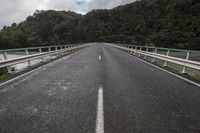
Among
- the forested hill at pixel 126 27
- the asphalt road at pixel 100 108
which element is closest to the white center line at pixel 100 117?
the asphalt road at pixel 100 108

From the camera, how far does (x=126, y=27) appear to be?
468 ft

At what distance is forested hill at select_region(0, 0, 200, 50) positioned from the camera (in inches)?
2901

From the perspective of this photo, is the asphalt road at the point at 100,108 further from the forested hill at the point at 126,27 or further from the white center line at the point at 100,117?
the forested hill at the point at 126,27

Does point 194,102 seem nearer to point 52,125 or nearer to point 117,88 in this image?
point 117,88

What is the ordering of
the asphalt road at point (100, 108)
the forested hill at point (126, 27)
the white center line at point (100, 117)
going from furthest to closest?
1. the forested hill at point (126, 27)
2. the asphalt road at point (100, 108)
3. the white center line at point (100, 117)

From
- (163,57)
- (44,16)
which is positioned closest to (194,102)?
(163,57)

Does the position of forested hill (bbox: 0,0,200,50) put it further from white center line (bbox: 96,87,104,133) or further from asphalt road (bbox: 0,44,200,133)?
white center line (bbox: 96,87,104,133)

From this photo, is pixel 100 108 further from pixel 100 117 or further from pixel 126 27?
pixel 126 27

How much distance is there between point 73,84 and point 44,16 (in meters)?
158

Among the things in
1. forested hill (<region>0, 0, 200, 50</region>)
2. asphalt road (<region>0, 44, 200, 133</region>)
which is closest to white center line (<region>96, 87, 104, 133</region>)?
asphalt road (<region>0, 44, 200, 133</region>)

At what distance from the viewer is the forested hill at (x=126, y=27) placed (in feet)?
242

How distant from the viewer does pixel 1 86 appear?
7.18 meters

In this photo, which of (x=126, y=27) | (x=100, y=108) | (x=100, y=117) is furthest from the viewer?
(x=126, y=27)

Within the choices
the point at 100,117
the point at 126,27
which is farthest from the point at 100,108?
the point at 126,27
